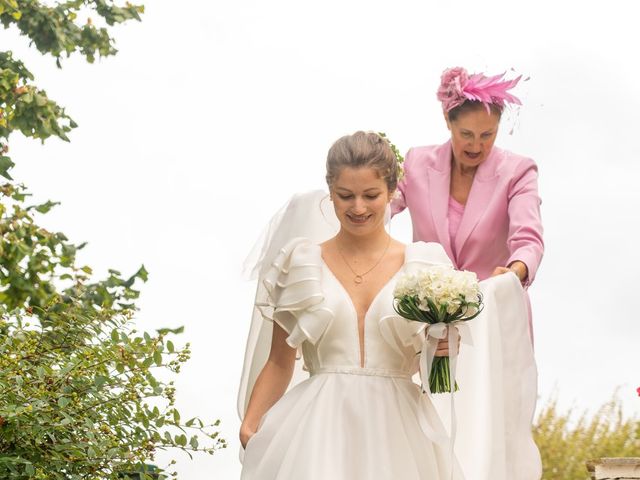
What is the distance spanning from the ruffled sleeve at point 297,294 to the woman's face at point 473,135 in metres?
1.41

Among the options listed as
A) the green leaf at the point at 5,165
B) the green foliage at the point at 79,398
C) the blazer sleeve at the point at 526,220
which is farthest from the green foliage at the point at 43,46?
the blazer sleeve at the point at 526,220

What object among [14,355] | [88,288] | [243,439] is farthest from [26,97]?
[243,439]

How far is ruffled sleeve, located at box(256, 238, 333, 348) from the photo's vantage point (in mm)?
4527

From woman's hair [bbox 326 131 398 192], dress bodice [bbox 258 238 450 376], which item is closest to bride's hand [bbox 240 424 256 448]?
dress bodice [bbox 258 238 450 376]

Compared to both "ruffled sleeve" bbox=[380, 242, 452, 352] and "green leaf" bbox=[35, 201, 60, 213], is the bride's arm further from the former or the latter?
"green leaf" bbox=[35, 201, 60, 213]

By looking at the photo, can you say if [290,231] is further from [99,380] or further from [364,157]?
[99,380]

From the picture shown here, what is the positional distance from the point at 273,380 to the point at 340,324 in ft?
1.49

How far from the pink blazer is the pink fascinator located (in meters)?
0.34

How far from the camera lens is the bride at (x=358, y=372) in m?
4.39

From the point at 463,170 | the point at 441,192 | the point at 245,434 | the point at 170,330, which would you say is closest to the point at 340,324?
the point at 245,434

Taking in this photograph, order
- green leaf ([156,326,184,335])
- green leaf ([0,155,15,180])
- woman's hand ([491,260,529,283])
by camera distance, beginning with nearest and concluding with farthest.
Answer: woman's hand ([491,260,529,283]) → green leaf ([156,326,184,335]) → green leaf ([0,155,15,180])

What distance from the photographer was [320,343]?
456cm

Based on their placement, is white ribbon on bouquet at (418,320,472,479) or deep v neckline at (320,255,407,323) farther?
deep v neckline at (320,255,407,323)

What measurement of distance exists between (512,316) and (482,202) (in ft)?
3.62
